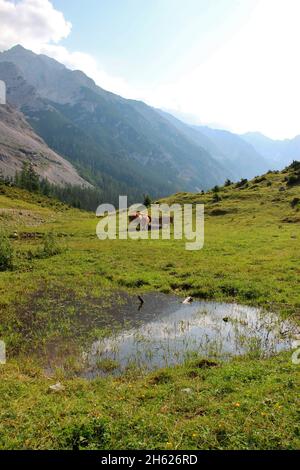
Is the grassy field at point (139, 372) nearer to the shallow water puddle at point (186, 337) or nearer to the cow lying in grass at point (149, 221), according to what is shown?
the shallow water puddle at point (186, 337)

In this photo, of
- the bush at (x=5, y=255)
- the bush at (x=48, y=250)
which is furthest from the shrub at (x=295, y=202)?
the bush at (x=5, y=255)

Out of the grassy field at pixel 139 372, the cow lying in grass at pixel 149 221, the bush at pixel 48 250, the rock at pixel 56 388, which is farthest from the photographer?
the cow lying in grass at pixel 149 221

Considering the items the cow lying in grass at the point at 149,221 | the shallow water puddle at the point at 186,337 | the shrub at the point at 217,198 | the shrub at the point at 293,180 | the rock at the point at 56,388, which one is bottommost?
the rock at the point at 56,388

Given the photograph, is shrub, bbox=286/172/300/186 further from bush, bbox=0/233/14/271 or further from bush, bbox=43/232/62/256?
bush, bbox=0/233/14/271

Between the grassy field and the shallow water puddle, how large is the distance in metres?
1.01

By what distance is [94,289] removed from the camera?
87.7ft

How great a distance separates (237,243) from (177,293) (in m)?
15.8

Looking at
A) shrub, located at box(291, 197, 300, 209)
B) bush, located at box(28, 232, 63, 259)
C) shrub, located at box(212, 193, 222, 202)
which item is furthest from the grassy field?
shrub, located at box(212, 193, 222, 202)

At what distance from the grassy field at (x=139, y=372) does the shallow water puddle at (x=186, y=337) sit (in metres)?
1.01

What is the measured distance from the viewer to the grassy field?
996cm

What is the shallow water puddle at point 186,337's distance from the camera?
16219 millimetres
